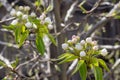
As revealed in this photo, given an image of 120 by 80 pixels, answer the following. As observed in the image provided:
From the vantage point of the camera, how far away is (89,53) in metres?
1.13

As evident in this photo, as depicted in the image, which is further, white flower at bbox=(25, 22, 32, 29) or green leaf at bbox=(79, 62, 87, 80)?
white flower at bbox=(25, 22, 32, 29)

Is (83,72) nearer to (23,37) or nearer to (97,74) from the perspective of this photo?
(97,74)

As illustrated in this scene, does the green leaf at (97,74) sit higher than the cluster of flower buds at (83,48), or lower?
lower

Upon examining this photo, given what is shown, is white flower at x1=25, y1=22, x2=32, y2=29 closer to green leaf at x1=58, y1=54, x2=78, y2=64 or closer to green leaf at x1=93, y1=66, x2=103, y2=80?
green leaf at x1=58, y1=54, x2=78, y2=64

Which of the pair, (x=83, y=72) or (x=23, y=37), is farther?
(x=23, y=37)

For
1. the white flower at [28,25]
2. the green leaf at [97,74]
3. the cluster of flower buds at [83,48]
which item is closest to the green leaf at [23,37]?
the white flower at [28,25]

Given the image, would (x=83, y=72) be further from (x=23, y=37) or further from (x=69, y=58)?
(x=23, y=37)

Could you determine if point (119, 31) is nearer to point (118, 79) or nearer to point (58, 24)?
point (118, 79)

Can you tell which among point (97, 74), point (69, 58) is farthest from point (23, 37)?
point (97, 74)

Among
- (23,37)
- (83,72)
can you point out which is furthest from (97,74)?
(23,37)

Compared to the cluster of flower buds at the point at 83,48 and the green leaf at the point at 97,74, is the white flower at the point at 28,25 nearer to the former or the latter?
the cluster of flower buds at the point at 83,48

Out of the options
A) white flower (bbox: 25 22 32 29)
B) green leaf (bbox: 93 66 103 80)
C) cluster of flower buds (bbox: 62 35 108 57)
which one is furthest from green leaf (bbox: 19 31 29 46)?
green leaf (bbox: 93 66 103 80)

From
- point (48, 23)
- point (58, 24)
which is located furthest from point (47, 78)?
point (48, 23)

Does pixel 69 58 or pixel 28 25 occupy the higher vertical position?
pixel 28 25
